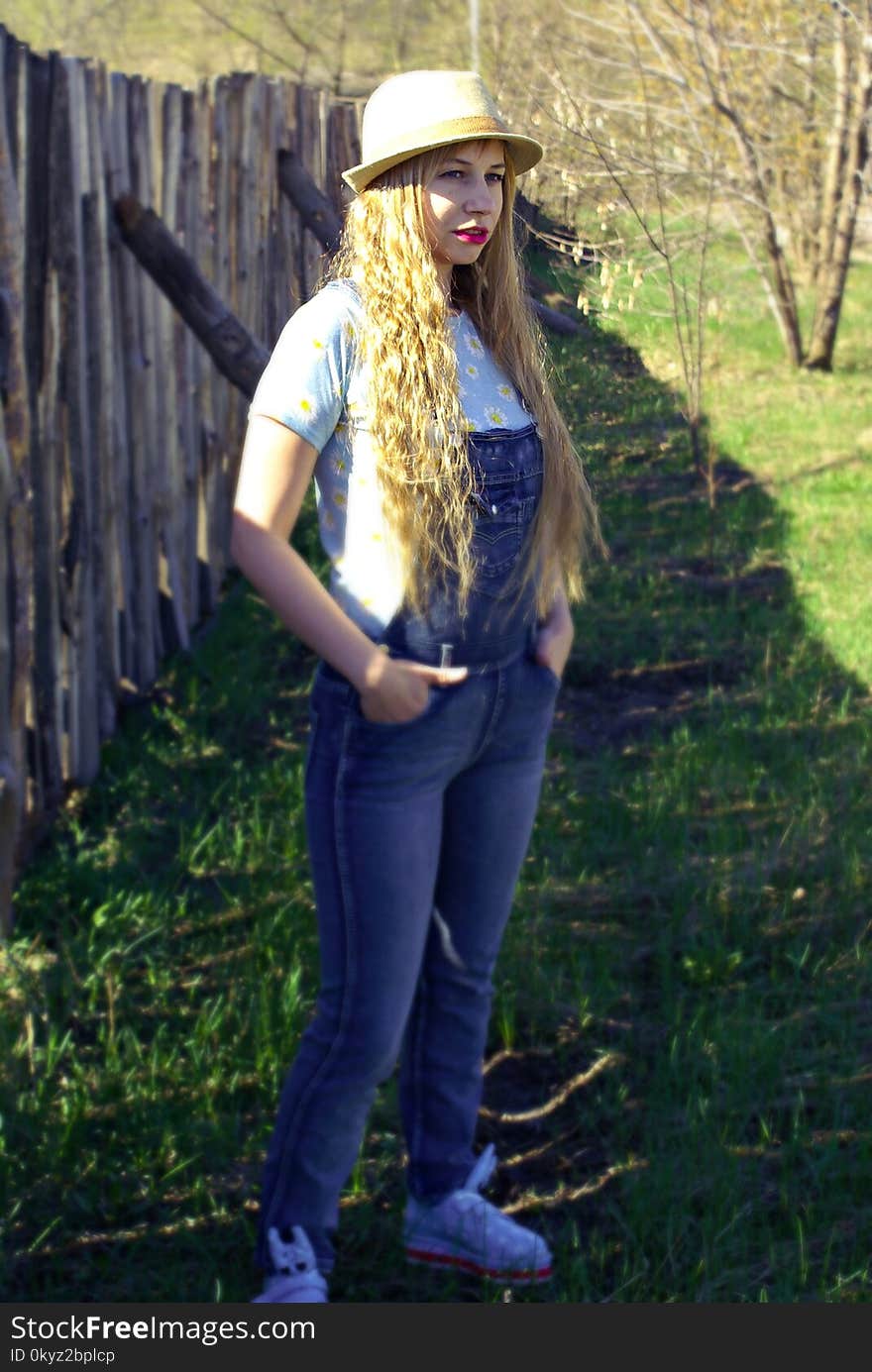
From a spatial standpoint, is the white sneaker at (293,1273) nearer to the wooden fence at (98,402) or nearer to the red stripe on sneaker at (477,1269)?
the red stripe on sneaker at (477,1269)

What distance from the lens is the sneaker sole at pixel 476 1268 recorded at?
2.37 metres

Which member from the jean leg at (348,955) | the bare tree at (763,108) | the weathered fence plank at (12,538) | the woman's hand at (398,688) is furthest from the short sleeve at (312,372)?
the bare tree at (763,108)

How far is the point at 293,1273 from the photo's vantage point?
7.16ft

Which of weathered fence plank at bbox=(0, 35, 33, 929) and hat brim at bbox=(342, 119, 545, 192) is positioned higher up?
hat brim at bbox=(342, 119, 545, 192)

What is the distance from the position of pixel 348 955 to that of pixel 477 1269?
0.66 m

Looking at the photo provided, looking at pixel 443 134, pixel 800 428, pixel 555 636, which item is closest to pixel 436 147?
pixel 443 134

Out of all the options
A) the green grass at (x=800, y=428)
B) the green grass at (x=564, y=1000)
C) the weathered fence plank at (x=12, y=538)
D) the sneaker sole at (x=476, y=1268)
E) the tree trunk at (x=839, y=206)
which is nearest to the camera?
the sneaker sole at (x=476, y=1268)

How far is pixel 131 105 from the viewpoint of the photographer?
4.54 meters

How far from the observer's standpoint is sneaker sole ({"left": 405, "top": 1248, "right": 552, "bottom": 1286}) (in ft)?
7.78

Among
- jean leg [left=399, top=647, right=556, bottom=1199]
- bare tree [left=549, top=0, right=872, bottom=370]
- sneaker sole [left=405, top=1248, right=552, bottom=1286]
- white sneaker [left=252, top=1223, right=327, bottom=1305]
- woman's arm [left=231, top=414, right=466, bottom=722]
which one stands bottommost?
sneaker sole [left=405, top=1248, right=552, bottom=1286]

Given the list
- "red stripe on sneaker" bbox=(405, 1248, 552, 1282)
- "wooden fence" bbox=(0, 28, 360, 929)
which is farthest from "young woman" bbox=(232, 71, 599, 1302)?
"wooden fence" bbox=(0, 28, 360, 929)

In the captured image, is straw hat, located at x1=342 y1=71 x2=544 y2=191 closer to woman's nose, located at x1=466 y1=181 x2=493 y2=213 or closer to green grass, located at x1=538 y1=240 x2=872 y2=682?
woman's nose, located at x1=466 y1=181 x2=493 y2=213

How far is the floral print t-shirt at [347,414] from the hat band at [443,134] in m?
0.19

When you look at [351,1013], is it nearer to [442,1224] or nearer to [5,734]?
[442,1224]
